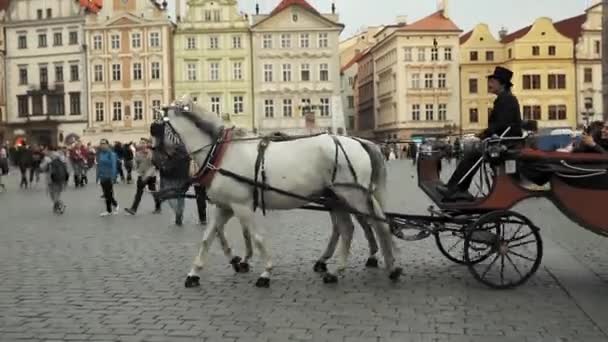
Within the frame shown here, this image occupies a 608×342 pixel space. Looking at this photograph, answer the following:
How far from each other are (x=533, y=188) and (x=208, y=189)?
10.2 feet

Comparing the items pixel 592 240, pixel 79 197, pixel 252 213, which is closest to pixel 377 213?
pixel 252 213

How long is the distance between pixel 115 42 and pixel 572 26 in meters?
42.9

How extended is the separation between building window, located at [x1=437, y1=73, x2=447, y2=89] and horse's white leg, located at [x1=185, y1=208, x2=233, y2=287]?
71627mm

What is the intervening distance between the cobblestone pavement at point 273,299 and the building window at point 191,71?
204 feet

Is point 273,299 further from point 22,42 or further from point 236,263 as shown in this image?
point 22,42

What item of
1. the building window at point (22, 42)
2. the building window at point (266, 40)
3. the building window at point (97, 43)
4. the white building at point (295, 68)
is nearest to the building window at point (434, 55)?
the white building at point (295, 68)

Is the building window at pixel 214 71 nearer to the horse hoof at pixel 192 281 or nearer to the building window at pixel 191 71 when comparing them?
the building window at pixel 191 71

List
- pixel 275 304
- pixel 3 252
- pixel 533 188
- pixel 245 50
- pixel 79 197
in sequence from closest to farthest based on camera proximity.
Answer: pixel 275 304 < pixel 533 188 < pixel 3 252 < pixel 79 197 < pixel 245 50

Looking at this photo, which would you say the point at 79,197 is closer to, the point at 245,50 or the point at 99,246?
the point at 99,246

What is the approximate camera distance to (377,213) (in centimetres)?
823

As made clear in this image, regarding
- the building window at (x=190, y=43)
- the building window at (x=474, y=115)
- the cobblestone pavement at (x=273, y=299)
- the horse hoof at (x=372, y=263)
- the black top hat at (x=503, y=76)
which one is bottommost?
the cobblestone pavement at (x=273, y=299)

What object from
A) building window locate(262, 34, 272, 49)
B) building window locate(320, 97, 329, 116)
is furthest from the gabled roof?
building window locate(262, 34, 272, 49)

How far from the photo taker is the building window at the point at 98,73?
Result: 72.8 meters

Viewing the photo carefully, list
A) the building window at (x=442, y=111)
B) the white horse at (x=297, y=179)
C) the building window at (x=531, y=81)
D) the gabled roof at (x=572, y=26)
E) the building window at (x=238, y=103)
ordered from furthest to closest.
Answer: the building window at (x=442, y=111) < the gabled roof at (x=572, y=26) < the building window at (x=531, y=81) < the building window at (x=238, y=103) < the white horse at (x=297, y=179)
